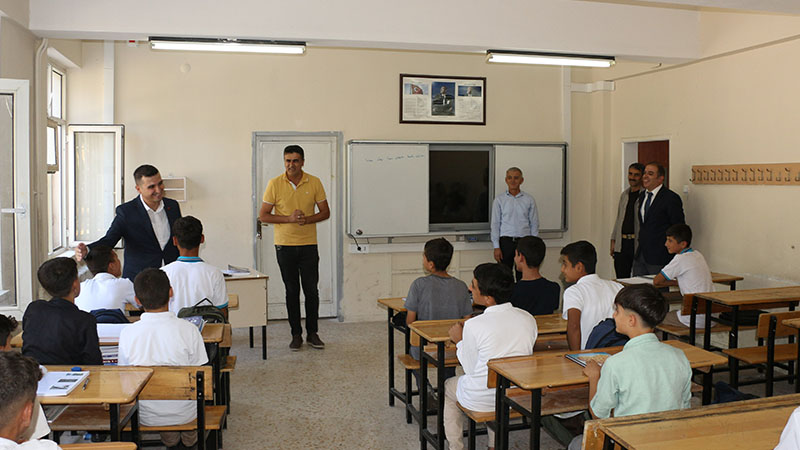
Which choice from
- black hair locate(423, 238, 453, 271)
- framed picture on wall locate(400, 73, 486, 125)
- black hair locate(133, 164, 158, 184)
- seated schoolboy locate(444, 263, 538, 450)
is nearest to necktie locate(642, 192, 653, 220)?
framed picture on wall locate(400, 73, 486, 125)

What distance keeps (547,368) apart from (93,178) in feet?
17.1

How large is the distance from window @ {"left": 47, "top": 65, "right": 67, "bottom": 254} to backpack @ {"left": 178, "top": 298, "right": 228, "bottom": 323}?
2.74 m

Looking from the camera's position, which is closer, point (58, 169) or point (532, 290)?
point (532, 290)

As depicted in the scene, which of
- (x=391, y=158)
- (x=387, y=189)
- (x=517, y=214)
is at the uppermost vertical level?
(x=391, y=158)

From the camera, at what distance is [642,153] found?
7.57 meters

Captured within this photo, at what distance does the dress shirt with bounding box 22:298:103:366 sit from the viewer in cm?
295

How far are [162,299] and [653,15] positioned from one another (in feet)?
16.4

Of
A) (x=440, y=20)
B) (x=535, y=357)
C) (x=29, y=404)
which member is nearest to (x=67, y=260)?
(x=29, y=404)

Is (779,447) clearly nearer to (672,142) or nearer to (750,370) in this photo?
(750,370)

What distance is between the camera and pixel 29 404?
5.88 feet

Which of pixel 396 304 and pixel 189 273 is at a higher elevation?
pixel 189 273

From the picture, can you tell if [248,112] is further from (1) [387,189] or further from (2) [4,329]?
(2) [4,329]

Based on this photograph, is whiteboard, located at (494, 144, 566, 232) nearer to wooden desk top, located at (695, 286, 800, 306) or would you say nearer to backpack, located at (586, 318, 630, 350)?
wooden desk top, located at (695, 286, 800, 306)

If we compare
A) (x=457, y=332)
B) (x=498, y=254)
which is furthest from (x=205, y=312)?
(x=498, y=254)
